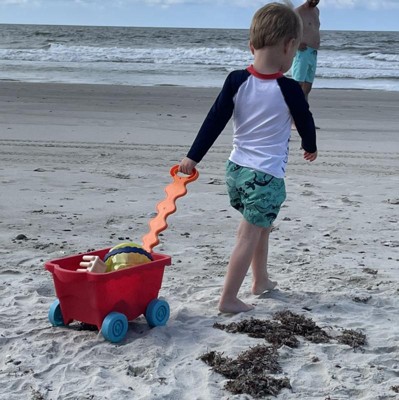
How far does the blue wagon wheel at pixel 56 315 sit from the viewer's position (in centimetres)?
319

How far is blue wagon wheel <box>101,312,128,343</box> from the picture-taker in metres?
2.99

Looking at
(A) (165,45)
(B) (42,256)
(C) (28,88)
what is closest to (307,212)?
(B) (42,256)

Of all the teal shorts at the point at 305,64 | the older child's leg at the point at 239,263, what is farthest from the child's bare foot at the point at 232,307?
the teal shorts at the point at 305,64

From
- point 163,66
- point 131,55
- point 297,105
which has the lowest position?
point 163,66

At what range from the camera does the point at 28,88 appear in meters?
13.4

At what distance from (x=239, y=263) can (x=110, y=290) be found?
2.17ft

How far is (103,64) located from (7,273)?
18.8 m

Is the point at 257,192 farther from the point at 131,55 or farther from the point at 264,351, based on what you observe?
the point at 131,55

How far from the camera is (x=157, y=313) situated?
319cm

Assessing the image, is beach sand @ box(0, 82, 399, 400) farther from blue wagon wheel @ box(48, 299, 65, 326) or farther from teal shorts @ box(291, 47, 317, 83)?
teal shorts @ box(291, 47, 317, 83)

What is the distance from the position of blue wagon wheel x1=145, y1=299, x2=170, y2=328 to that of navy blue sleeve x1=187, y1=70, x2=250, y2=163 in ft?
2.22

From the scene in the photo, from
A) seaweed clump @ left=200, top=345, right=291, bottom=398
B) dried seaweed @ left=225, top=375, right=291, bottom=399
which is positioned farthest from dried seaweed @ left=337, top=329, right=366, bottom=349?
dried seaweed @ left=225, top=375, right=291, bottom=399

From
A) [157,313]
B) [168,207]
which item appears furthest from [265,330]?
[168,207]

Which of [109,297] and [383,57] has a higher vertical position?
[383,57]
